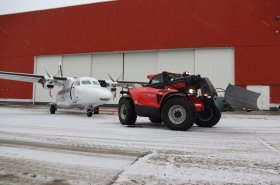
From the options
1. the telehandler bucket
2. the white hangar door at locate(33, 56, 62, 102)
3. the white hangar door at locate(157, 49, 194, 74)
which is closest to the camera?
the telehandler bucket

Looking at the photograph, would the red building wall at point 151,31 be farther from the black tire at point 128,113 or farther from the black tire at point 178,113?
the black tire at point 178,113

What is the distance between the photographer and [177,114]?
24.7 feet

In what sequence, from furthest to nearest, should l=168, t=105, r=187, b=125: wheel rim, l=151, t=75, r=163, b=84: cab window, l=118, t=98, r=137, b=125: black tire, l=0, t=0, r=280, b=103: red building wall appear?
l=0, t=0, r=280, b=103: red building wall
l=118, t=98, r=137, b=125: black tire
l=151, t=75, r=163, b=84: cab window
l=168, t=105, r=187, b=125: wheel rim

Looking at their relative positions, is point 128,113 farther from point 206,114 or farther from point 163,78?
point 206,114

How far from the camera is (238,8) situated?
28.2 metres

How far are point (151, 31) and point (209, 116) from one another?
24137mm

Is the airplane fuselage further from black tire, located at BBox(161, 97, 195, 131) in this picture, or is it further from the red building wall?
the red building wall

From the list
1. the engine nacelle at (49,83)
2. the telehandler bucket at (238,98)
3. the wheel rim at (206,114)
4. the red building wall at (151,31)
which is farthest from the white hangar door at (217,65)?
the telehandler bucket at (238,98)

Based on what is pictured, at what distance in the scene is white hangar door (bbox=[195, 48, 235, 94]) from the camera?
28.1m

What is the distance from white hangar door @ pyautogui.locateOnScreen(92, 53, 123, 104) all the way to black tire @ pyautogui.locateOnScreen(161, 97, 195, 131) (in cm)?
2516

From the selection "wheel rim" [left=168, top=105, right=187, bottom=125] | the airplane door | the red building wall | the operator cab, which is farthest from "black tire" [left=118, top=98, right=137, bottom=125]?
the red building wall

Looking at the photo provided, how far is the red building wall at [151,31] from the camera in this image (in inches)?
1073

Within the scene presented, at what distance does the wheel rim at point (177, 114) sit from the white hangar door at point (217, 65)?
22.1 m

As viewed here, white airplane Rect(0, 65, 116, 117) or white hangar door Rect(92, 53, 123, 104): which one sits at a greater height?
white hangar door Rect(92, 53, 123, 104)
